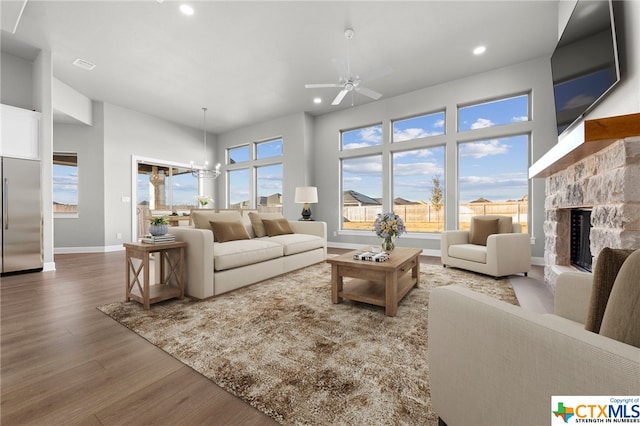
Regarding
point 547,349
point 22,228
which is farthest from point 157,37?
point 547,349

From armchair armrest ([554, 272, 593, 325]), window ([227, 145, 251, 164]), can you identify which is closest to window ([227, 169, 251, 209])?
window ([227, 145, 251, 164])

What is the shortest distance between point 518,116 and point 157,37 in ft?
18.5

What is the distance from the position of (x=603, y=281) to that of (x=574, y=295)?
2.23 ft

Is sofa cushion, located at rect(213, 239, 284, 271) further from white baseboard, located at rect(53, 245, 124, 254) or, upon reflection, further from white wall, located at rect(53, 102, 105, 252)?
white wall, located at rect(53, 102, 105, 252)

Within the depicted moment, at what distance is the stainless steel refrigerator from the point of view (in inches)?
145

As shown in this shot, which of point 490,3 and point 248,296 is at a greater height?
point 490,3

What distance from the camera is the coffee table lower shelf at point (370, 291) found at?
231cm

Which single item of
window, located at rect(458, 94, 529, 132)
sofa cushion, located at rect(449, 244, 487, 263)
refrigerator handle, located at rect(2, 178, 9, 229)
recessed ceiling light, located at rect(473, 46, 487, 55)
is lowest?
sofa cushion, located at rect(449, 244, 487, 263)

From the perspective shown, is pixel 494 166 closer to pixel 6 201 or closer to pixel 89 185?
pixel 6 201

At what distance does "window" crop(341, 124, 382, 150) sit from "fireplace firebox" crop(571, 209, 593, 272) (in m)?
3.62

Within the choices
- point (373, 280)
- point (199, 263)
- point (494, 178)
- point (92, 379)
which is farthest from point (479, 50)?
point (92, 379)

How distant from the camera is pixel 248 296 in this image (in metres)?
2.71

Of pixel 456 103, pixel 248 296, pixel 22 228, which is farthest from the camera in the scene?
pixel 456 103

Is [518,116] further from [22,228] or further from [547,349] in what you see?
[22,228]
